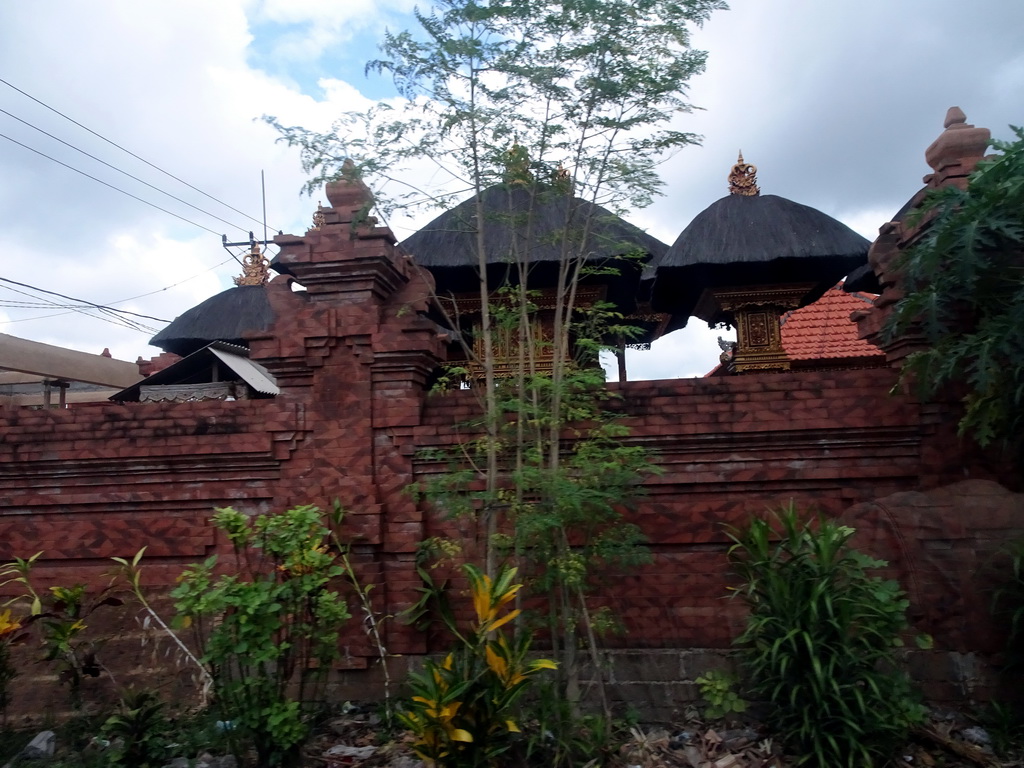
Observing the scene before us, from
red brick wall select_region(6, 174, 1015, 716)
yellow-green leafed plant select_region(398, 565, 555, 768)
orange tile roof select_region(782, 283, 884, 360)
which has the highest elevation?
orange tile roof select_region(782, 283, 884, 360)

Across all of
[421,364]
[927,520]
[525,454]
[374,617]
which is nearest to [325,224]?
[421,364]

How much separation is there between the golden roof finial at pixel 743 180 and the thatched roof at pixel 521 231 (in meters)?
1.15

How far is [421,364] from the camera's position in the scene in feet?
20.2

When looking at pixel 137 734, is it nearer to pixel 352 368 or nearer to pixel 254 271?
pixel 352 368

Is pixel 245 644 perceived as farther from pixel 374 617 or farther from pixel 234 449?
pixel 234 449

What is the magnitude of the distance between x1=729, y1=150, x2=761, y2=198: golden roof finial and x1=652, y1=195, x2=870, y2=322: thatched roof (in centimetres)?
61

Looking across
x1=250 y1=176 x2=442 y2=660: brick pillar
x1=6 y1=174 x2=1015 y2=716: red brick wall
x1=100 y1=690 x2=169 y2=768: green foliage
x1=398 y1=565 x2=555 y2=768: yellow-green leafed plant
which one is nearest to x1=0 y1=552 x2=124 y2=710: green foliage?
x1=6 y1=174 x2=1015 y2=716: red brick wall

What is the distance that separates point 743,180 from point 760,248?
6.14 feet

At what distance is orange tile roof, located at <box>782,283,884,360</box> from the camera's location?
12305mm

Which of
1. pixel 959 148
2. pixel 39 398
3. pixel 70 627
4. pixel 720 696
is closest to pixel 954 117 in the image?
pixel 959 148

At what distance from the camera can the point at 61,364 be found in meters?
11.1

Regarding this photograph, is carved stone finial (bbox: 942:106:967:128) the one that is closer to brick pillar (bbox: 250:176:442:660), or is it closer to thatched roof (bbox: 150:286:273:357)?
brick pillar (bbox: 250:176:442:660)

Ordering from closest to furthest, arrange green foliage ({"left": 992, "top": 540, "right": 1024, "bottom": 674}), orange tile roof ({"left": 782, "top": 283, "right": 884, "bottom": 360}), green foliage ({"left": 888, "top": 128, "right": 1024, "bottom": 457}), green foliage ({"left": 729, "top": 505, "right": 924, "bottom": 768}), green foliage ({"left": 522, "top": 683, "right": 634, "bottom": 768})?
green foliage ({"left": 729, "top": 505, "right": 924, "bottom": 768})
green foliage ({"left": 522, "top": 683, "right": 634, "bottom": 768})
green foliage ({"left": 888, "top": 128, "right": 1024, "bottom": 457})
green foliage ({"left": 992, "top": 540, "right": 1024, "bottom": 674})
orange tile roof ({"left": 782, "top": 283, "right": 884, "bottom": 360})

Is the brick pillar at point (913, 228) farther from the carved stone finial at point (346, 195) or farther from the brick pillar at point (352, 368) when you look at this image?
the carved stone finial at point (346, 195)
